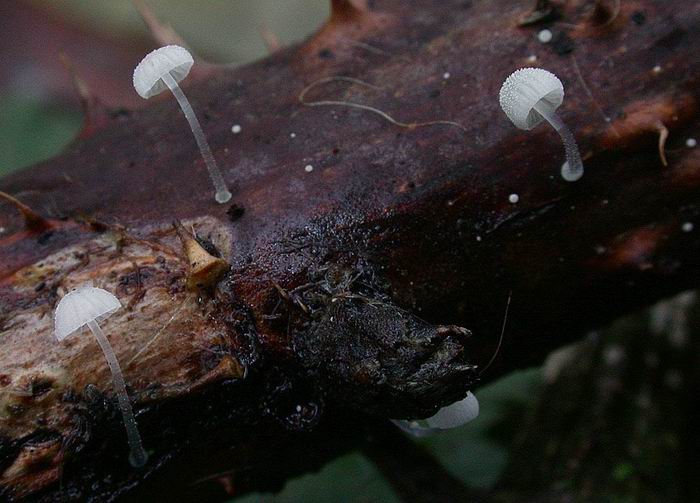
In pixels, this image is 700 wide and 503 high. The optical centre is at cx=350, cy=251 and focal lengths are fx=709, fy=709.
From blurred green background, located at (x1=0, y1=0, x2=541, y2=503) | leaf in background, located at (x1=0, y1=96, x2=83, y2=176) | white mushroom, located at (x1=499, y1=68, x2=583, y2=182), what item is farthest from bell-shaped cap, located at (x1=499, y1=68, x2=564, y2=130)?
leaf in background, located at (x1=0, y1=96, x2=83, y2=176)

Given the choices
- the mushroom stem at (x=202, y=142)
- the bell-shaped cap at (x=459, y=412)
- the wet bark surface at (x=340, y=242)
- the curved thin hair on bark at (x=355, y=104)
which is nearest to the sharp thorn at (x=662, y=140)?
the wet bark surface at (x=340, y=242)

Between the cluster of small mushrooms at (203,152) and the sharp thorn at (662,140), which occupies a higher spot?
the cluster of small mushrooms at (203,152)

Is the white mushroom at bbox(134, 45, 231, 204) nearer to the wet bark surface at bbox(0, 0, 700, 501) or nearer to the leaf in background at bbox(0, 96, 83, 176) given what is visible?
the wet bark surface at bbox(0, 0, 700, 501)

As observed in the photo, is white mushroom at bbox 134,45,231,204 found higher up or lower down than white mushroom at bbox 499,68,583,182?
higher up

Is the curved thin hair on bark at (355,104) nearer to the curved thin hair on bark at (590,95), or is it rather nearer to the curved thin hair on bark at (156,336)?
the curved thin hair on bark at (590,95)

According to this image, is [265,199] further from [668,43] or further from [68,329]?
[668,43]

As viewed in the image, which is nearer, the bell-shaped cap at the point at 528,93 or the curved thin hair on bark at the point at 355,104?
the bell-shaped cap at the point at 528,93

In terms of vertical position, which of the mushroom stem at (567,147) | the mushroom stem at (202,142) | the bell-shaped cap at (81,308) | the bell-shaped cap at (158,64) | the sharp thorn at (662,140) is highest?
the bell-shaped cap at (158,64)

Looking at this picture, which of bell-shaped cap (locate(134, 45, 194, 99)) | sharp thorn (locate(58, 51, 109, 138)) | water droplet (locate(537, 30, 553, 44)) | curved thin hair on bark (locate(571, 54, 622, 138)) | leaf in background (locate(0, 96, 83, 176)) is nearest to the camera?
bell-shaped cap (locate(134, 45, 194, 99))
